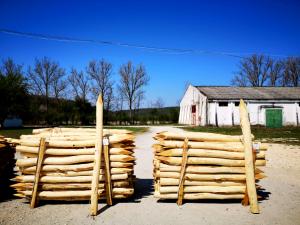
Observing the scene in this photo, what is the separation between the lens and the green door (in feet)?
125

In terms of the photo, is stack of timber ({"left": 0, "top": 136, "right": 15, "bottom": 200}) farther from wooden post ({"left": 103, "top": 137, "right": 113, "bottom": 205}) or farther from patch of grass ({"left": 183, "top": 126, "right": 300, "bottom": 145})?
patch of grass ({"left": 183, "top": 126, "right": 300, "bottom": 145})

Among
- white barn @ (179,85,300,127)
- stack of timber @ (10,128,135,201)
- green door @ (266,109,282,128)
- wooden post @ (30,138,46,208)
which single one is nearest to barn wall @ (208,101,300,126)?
white barn @ (179,85,300,127)

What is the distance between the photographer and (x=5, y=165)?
6930 mm

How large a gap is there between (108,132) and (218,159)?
2.69 m

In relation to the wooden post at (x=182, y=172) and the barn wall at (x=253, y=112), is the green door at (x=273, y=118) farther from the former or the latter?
the wooden post at (x=182, y=172)

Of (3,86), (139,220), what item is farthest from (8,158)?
(3,86)

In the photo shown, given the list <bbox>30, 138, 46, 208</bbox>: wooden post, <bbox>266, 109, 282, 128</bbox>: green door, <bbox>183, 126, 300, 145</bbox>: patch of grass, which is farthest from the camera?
<bbox>266, 109, 282, 128</bbox>: green door

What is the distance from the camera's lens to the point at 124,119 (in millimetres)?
51094

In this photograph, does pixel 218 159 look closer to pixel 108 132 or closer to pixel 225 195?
pixel 225 195

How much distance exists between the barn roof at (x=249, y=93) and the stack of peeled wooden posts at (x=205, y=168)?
31.8 m

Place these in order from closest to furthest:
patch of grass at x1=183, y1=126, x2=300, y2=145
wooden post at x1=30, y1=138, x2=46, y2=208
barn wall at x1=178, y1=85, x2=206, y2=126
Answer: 1. wooden post at x1=30, y1=138, x2=46, y2=208
2. patch of grass at x1=183, y1=126, x2=300, y2=145
3. barn wall at x1=178, y1=85, x2=206, y2=126

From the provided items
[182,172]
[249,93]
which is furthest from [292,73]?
[182,172]

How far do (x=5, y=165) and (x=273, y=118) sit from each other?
3807 cm

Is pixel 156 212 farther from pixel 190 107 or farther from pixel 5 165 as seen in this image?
pixel 190 107
